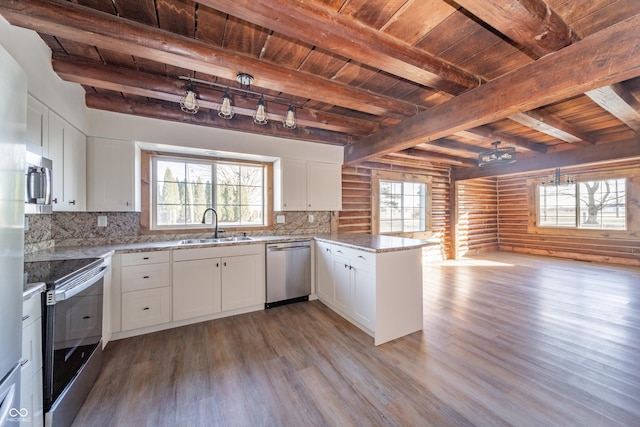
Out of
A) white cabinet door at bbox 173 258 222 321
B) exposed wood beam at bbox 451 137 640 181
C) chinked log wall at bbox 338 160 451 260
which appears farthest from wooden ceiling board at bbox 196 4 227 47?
exposed wood beam at bbox 451 137 640 181

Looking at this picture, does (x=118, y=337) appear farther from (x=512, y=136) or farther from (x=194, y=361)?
(x=512, y=136)

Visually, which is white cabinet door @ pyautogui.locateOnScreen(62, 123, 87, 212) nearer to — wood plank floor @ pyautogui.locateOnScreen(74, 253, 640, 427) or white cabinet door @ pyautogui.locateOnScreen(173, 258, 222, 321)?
white cabinet door @ pyautogui.locateOnScreen(173, 258, 222, 321)

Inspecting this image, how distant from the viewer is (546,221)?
7184 millimetres

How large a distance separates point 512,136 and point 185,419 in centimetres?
561

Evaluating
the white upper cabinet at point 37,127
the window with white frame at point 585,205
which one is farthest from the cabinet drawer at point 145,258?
the window with white frame at point 585,205

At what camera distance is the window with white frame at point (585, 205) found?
608 centimetres

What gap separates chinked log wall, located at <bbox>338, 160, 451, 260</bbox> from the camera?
5113 mm

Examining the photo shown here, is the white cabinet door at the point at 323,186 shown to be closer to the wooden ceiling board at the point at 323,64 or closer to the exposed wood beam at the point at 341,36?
the wooden ceiling board at the point at 323,64

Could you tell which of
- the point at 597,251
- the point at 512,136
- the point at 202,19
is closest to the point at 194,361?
the point at 202,19

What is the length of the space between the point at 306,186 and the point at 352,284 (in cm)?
184

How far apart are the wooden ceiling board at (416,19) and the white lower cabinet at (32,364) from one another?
107 inches

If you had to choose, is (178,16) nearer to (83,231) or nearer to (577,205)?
(83,231)

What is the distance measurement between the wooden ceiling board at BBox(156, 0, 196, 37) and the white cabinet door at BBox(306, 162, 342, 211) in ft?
8.20

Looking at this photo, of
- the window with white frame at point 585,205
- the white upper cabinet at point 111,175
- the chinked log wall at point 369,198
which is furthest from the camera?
the window with white frame at point 585,205
